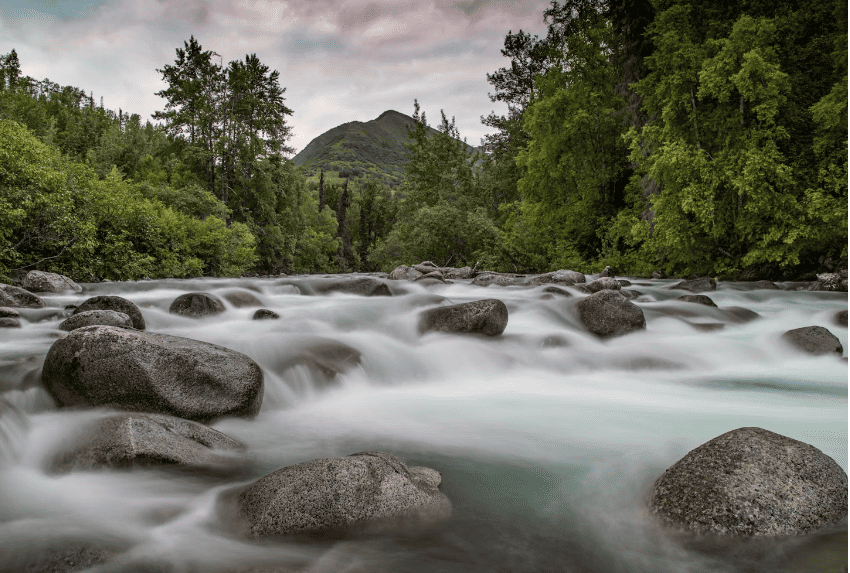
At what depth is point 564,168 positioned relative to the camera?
24.1 meters

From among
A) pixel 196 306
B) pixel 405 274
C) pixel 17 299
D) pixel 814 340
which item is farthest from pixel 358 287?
pixel 814 340

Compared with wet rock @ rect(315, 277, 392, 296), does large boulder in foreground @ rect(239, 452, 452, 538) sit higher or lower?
lower

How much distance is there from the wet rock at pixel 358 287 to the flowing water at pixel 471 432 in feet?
7.09

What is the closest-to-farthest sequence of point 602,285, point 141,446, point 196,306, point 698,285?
point 141,446 < point 196,306 < point 602,285 < point 698,285

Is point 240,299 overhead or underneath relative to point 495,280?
overhead

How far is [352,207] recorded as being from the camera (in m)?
74.6

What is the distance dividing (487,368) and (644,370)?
7.34ft

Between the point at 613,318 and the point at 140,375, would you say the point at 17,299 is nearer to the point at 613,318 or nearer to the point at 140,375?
the point at 140,375

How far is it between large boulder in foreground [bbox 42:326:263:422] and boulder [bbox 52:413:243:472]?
0.31 metres

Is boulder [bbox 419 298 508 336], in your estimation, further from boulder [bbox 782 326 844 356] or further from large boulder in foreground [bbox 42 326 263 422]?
boulder [bbox 782 326 844 356]

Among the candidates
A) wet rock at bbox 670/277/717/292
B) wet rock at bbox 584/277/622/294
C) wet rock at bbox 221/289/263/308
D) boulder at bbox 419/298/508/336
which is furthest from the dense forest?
boulder at bbox 419/298/508/336

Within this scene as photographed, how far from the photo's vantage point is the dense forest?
14484 millimetres

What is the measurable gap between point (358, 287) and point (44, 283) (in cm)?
785

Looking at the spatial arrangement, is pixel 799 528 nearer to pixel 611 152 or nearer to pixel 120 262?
pixel 120 262
